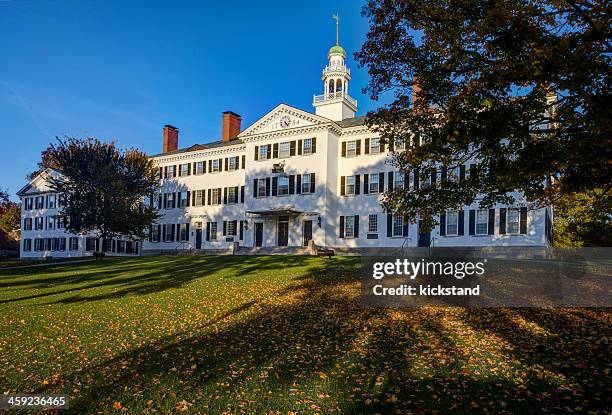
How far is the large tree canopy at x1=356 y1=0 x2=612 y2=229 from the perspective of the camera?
8367 mm

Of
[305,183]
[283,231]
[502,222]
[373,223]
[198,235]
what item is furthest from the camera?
[198,235]

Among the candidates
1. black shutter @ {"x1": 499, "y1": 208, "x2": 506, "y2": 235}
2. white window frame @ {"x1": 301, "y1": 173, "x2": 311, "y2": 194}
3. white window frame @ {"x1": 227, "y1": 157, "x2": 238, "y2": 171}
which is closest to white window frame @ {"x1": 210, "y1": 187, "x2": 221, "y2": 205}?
white window frame @ {"x1": 227, "y1": 157, "x2": 238, "y2": 171}

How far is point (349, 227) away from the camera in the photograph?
38.2m

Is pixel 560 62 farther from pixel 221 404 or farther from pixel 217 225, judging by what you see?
pixel 217 225

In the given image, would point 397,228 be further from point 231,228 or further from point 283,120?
point 231,228

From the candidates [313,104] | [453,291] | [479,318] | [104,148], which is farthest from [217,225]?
[479,318]

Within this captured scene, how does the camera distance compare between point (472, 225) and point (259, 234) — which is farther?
point (259, 234)

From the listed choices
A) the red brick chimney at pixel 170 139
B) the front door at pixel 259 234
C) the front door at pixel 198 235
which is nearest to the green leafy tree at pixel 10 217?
the red brick chimney at pixel 170 139

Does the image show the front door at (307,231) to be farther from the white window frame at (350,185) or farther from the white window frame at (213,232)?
the white window frame at (213,232)

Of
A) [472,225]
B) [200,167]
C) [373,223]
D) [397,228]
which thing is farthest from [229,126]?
[472,225]

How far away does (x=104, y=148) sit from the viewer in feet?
128

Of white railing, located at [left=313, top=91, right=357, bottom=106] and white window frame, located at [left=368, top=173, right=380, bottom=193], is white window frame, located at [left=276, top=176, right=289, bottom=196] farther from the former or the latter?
white railing, located at [left=313, top=91, right=357, bottom=106]

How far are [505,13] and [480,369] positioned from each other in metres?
6.09

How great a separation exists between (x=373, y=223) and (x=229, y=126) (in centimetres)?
1943
